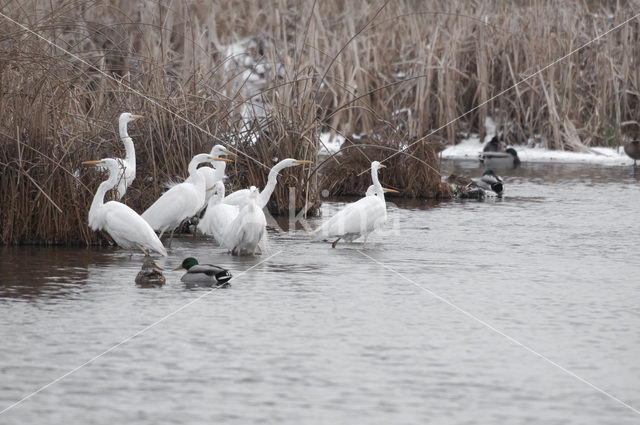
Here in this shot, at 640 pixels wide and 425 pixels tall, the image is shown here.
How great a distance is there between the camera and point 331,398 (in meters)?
5.39

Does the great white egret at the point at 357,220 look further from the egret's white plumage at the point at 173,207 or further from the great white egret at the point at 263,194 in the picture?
the egret's white plumage at the point at 173,207

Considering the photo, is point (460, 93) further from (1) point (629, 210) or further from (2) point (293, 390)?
(2) point (293, 390)

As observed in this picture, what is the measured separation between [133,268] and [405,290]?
239cm

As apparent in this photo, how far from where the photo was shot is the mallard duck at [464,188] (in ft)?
51.2

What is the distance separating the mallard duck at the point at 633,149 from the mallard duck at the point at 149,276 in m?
15.0

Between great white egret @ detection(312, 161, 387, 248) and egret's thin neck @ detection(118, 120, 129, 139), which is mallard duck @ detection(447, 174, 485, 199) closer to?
great white egret @ detection(312, 161, 387, 248)

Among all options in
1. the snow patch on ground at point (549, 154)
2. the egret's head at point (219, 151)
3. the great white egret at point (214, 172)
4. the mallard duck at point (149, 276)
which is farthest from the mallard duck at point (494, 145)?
the mallard duck at point (149, 276)

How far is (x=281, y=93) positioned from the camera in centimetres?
1461

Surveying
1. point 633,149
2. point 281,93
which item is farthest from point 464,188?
point 633,149

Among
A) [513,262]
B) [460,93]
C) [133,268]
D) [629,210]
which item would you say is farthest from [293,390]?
[460,93]

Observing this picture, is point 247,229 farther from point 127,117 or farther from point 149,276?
point 127,117

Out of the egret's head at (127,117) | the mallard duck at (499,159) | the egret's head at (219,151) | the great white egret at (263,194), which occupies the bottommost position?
the great white egret at (263,194)

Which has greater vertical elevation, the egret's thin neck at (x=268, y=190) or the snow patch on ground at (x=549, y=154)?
the snow patch on ground at (x=549, y=154)

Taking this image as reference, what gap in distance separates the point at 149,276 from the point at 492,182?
8.29 m
